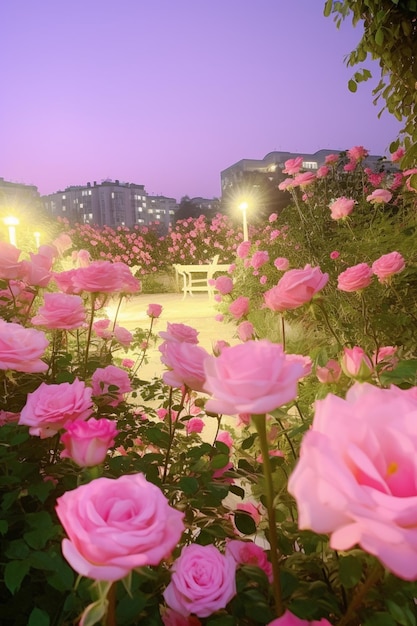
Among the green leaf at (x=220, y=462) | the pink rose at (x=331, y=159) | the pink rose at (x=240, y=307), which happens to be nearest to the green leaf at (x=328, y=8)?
the pink rose at (x=240, y=307)

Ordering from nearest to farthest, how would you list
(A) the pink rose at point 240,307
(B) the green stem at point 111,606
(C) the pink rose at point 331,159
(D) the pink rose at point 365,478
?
(D) the pink rose at point 365,478, (B) the green stem at point 111,606, (A) the pink rose at point 240,307, (C) the pink rose at point 331,159

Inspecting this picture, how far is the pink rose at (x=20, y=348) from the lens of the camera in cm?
73

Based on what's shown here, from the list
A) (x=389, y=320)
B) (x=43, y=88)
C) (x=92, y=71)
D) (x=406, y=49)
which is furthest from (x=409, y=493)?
(x=43, y=88)

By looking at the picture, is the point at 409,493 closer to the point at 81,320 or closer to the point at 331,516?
the point at 331,516

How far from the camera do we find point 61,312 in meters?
1.04

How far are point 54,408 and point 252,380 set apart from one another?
0.39 m

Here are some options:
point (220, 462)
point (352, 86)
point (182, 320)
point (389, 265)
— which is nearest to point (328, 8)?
point (352, 86)

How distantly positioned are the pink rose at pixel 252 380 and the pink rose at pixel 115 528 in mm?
92

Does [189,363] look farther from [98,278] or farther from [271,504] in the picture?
[98,278]

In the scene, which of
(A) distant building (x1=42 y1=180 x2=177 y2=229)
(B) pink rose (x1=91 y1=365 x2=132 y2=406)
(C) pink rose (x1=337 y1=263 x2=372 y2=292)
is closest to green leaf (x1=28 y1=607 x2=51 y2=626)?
(B) pink rose (x1=91 y1=365 x2=132 y2=406)

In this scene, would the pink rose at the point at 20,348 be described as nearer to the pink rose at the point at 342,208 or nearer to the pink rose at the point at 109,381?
the pink rose at the point at 109,381

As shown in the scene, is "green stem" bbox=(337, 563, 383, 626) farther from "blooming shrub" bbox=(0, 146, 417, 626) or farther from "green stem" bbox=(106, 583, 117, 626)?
"green stem" bbox=(106, 583, 117, 626)

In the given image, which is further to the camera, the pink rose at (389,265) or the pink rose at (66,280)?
the pink rose at (389,265)

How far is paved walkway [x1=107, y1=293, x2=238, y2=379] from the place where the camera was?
4062mm
